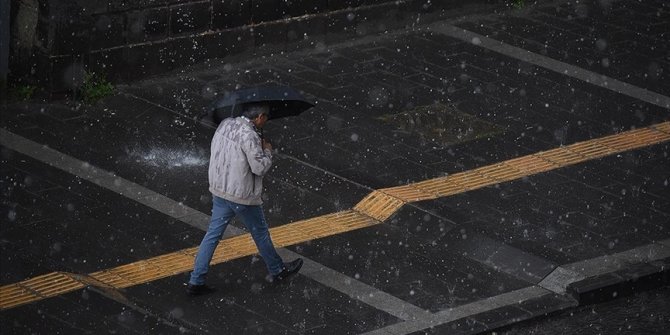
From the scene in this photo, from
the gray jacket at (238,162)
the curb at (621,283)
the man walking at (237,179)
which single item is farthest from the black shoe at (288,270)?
the curb at (621,283)

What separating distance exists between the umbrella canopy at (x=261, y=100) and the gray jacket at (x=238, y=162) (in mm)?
96

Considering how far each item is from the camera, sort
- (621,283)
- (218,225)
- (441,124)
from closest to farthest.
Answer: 1. (218,225)
2. (621,283)
3. (441,124)

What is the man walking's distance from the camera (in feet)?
38.6

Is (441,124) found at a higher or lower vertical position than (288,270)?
lower

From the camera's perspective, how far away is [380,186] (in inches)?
568

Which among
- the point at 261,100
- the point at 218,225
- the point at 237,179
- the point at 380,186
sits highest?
the point at 261,100

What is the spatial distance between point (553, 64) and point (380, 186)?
4156mm

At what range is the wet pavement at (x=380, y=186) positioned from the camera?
39.8ft

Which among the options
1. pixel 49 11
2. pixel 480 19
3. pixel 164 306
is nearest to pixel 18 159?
pixel 49 11

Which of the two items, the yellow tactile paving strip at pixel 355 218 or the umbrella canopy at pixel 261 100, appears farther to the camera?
the yellow tactile paving strip at pixel 355 218

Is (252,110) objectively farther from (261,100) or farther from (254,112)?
(261,100)

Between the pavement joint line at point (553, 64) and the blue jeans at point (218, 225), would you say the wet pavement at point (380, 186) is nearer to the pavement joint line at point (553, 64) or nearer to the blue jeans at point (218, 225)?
the pavement joint line at point (553, 64)

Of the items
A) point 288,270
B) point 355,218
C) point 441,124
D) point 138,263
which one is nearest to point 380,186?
point 355,218

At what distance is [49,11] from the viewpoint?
1532 centimetres
